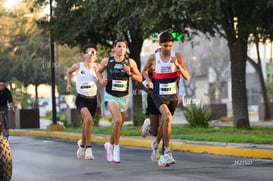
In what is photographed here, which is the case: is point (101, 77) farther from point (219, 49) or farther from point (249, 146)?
→ point (219, 49)

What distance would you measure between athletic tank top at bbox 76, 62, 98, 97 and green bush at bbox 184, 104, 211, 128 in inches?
359

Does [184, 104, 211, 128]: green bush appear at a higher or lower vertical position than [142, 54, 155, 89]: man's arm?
lower

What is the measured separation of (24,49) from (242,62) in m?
29.9

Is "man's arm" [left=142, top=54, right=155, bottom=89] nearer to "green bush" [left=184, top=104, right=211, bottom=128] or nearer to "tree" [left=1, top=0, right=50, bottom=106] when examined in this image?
"green bush" [left=184, top=104, right=211, bottom=128]

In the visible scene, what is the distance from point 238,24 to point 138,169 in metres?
9.04

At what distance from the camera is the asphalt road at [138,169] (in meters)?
8.71

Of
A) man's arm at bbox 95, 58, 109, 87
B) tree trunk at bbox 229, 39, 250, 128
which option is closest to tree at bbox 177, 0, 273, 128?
tree trunk at bbox 229, 39, 250, 128

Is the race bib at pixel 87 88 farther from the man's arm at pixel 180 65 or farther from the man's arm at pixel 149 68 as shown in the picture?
the man's arm at pixel 180 65

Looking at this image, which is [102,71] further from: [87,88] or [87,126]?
[87,126]

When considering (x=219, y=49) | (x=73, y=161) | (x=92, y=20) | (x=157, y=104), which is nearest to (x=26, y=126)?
(x=92, y=20)

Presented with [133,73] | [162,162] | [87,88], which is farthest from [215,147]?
[133,73]

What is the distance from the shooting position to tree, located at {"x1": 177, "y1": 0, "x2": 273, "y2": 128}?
1680cm

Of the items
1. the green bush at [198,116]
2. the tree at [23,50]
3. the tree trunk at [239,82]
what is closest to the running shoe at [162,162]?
the tree trunk at [239,82]

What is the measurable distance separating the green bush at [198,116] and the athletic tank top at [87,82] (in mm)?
9131
